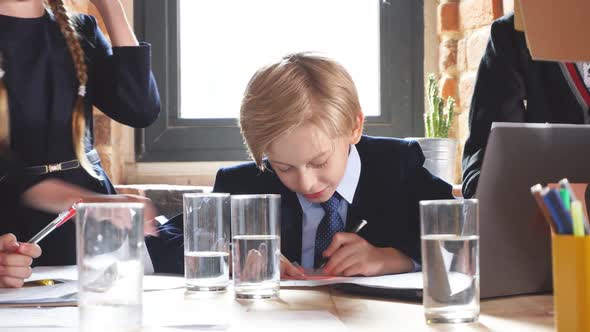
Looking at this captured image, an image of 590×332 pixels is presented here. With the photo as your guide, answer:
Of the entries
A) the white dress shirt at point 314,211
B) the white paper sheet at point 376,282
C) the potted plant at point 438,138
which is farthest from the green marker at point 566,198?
the potted plant at point 438,138

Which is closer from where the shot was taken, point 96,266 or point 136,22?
point 96,266

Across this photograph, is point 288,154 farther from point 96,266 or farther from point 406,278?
point 96,266

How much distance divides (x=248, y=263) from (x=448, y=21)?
6.62 feet

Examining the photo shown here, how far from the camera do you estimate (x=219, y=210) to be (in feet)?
3.74

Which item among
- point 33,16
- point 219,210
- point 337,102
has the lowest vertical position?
point 219,210

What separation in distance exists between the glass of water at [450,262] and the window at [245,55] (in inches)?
84.3

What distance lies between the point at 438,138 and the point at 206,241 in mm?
1573

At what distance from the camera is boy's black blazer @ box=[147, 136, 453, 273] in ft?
4.91

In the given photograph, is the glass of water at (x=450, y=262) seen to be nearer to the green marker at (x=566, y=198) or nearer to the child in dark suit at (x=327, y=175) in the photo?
the green marker at (x=566, y=198)

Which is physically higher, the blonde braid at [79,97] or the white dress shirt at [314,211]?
the blonde braid at [79,97]

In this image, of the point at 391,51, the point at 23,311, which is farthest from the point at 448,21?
the point at 23,311

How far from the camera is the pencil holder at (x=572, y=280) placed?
2.16ft

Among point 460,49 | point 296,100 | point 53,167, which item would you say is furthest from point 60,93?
point 460,49

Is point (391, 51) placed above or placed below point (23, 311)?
above
